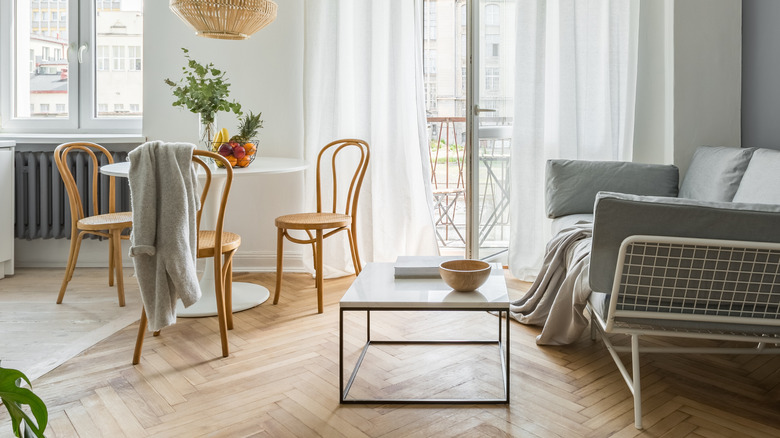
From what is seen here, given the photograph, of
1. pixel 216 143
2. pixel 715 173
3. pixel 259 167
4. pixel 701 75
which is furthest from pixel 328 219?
pixel 701 75

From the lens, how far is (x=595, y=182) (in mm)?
3482

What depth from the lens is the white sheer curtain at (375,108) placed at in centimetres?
405

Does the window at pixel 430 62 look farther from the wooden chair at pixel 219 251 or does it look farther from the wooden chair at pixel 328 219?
the wooden chair at pixel 219 251

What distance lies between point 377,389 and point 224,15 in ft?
6.34

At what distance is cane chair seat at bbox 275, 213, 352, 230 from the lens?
3.37 meters

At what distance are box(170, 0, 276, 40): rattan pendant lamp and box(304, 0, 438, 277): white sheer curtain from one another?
73 centimetres

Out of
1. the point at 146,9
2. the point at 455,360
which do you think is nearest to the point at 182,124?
the point at 146,9

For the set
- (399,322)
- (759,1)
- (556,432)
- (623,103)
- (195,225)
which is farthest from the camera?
(623,103)

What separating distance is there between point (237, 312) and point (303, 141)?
4.22ft

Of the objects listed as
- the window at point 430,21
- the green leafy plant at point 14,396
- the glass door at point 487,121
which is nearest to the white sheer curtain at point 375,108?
the glass door at point 487,121

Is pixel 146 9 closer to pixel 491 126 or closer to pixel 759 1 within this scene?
pixel 491 126

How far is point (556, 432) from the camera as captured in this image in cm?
203

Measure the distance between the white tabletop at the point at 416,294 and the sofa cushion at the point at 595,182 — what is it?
1108 millimetres

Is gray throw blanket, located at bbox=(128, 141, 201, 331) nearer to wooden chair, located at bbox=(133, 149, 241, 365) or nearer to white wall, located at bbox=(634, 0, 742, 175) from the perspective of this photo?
wooden chair, located at bbox=(133, 149, 241, 365)
